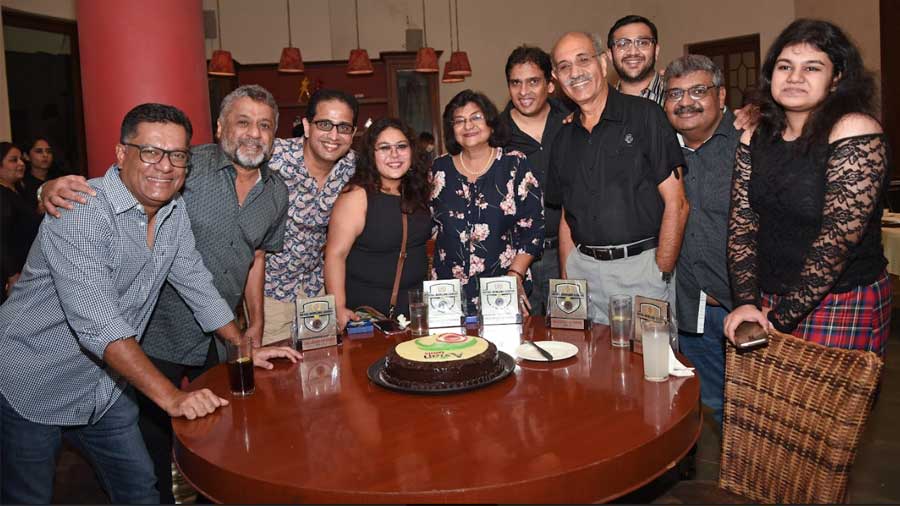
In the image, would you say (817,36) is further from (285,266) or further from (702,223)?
Answer: (285,266)

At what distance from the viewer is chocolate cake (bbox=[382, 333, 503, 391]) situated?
6.08 feet

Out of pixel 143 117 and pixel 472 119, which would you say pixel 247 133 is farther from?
pixel 472 119

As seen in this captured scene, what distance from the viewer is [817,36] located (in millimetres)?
2037

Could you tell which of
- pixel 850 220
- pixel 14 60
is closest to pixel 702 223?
pixel 850 220

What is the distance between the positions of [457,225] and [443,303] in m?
0.67

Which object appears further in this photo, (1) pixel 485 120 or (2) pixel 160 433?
(1) pixel 485 120

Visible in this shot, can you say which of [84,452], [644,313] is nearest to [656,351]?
[644,313]

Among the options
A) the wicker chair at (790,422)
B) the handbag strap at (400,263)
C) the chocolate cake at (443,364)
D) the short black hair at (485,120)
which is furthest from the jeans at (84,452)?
the short black hair at (485,120)

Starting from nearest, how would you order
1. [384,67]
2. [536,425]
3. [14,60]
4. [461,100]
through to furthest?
[536,425] < [461,100] < [14,60] < [384,67]

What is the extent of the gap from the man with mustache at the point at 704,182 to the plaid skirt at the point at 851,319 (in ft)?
2.21

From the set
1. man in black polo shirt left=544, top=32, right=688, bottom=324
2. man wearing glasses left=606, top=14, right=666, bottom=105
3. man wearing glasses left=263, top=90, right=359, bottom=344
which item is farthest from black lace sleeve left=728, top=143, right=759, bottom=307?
man wearing glasses left=263, top=90, right=359, bottom=344

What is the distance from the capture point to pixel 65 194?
77.3 inches

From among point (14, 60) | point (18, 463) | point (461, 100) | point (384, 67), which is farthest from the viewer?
point (384, 67)

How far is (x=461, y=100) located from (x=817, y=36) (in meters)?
1.47
